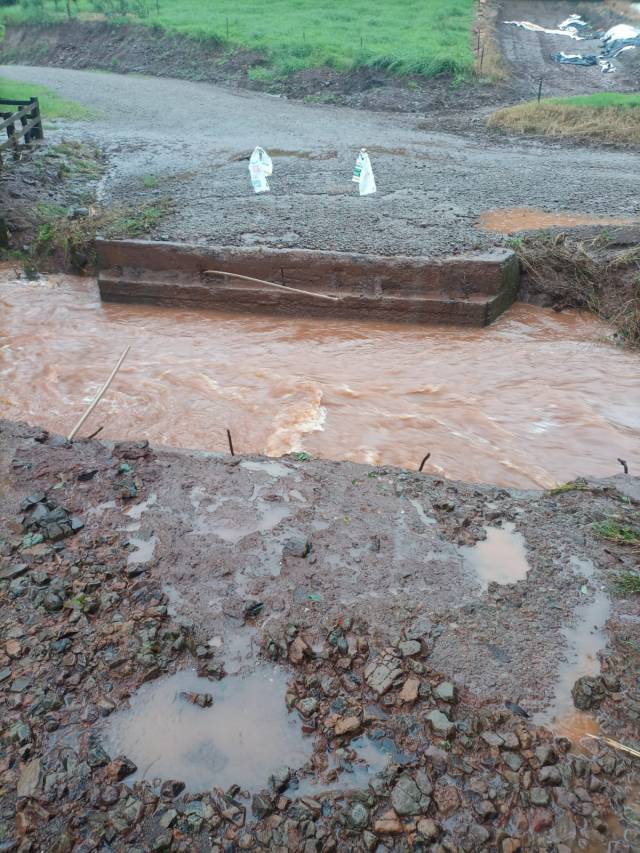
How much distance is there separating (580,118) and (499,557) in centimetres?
1517

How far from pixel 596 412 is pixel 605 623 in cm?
354

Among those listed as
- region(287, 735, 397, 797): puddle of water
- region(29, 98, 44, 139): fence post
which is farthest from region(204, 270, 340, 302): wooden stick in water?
region(29, 98, 44, 139): fence post

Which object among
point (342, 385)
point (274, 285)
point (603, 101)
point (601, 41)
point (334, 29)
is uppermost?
point (334, 29)

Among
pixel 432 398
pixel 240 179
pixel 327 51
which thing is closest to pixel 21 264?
pixel 240 179

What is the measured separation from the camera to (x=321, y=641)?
12.3 ft

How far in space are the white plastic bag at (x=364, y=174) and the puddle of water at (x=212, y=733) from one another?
8.30 m

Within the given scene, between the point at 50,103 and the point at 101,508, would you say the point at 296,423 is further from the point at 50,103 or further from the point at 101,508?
the point at 50,103

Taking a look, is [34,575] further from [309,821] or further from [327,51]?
[327,51]

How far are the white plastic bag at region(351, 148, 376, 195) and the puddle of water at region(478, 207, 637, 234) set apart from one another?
5.77ft

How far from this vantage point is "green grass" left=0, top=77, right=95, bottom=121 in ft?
61.7

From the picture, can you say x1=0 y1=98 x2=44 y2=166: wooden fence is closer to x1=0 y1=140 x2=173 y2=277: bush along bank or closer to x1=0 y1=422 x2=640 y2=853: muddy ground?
x1=0 y1=140 x2=173 y2=277: bush along bank

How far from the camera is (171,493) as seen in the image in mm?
5012

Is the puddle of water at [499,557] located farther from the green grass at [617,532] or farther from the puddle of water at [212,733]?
the puddle of water at [212,733]

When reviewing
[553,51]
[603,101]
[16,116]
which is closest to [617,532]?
[16,116]
